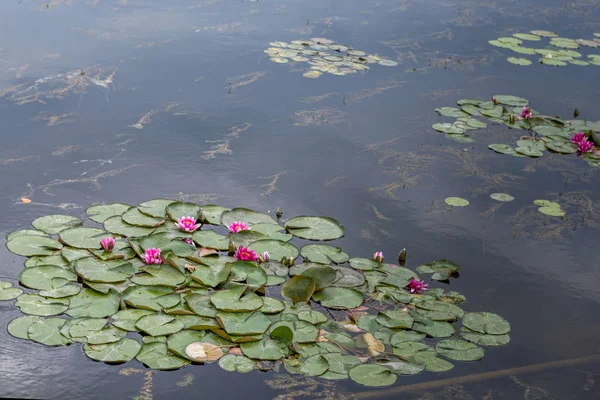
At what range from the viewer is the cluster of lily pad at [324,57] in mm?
5961

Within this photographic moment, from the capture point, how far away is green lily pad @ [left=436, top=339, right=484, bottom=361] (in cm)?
279

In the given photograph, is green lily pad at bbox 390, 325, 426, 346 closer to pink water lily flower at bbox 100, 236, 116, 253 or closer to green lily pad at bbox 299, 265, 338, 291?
green lily pad at bbox 299, 265, 338, 291

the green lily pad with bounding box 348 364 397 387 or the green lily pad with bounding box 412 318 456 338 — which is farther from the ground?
the green lily pad with bounding box 412 318 456 338

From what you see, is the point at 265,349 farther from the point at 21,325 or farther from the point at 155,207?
the point at 155,207

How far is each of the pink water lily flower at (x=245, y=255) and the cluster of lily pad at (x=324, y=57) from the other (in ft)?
9.29

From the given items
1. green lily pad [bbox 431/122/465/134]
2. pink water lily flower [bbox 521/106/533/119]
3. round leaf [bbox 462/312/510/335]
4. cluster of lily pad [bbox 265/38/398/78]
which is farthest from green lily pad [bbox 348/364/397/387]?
cluster of lily pad [bbox 265/38/398/78]

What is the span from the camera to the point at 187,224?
341cm

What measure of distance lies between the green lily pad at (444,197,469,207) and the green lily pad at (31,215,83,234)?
6.74 feet

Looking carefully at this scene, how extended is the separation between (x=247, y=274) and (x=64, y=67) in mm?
3244

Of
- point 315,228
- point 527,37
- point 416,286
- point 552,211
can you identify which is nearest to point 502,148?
point 552,211

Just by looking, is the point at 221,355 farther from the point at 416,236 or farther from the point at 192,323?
the point at 416,236

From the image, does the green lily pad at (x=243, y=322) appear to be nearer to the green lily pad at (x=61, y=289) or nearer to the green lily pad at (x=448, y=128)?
the green lily pad at (x=61, y=289)

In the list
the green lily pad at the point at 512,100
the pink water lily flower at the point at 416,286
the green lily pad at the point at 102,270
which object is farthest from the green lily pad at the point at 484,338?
the green lily pad at the point at 512,100

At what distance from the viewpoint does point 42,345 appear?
2.70m
